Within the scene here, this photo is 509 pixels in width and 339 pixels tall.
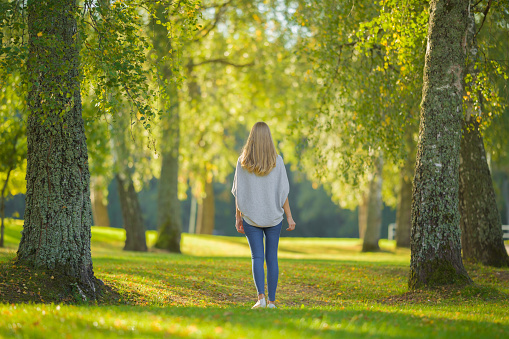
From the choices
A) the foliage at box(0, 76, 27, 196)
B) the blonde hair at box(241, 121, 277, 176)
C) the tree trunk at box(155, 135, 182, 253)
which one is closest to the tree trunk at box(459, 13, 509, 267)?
the blonde hair at box(241, 121, 277, 176)

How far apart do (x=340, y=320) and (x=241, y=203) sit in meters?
1.82

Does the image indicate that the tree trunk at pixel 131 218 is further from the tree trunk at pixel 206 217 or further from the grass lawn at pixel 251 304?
the tree trunk at pixel 206 217

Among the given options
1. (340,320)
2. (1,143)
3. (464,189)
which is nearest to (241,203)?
(340,320)

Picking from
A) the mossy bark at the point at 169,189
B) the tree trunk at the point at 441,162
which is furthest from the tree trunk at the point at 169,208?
the tree trunk at the point at 441,162

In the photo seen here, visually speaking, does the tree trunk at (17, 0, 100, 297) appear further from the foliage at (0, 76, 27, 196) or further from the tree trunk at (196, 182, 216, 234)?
the tree trunk at (196, 182, 216, 234)

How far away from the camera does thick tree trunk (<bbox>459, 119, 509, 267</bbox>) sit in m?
10.5

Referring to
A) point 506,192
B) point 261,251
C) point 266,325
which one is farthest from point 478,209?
point 506,192

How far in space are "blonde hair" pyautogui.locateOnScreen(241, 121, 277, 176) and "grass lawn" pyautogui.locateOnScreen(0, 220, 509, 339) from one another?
5.36 feet

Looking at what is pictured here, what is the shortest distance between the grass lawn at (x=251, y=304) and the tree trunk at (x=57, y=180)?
393 millimetres

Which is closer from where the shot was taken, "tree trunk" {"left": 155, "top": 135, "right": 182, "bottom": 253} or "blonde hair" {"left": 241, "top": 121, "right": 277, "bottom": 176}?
"blonde hair" {"left": 241, "top": 121, "right": 277, "bottom": 176}

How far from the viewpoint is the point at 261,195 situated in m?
5.99

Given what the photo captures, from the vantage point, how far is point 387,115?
1048 centimetres

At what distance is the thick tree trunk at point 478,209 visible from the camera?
10.5 meters

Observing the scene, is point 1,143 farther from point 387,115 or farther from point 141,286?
point 387,115
